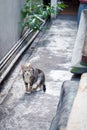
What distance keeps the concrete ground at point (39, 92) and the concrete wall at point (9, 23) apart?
1.11ft

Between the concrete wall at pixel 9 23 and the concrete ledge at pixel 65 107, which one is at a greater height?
the concrete ledge at pixel 65 107

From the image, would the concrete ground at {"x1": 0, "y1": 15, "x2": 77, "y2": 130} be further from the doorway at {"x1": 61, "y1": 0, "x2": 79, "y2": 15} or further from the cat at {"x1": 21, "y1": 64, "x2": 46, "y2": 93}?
the doorway at {"x1": 61, "y1": 0, "x2": 79, "y2": 15}

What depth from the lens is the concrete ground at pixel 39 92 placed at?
2906 millimetres

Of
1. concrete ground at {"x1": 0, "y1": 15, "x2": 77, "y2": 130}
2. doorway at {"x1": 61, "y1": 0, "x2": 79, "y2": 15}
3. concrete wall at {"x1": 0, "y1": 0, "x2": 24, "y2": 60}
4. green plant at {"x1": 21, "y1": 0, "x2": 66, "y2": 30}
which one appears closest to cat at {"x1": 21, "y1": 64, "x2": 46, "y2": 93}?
concrete ground at {"x1": 0, "y1": 15, "x2": 77, "y2": 130}

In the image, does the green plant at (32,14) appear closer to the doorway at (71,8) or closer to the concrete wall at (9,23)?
the concrete wall at (9,23)

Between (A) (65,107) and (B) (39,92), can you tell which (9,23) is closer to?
(B) (39,92)

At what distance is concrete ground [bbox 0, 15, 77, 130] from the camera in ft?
9.53

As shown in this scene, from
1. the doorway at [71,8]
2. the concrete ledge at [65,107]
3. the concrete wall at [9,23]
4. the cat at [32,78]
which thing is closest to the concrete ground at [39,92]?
the cat at [32,78]

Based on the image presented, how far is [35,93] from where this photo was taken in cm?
351

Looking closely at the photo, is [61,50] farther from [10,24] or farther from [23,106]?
[23,106]

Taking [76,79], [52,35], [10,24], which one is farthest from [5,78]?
[52,35]

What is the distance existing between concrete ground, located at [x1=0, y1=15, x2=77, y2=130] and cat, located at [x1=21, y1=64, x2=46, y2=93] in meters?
0.07

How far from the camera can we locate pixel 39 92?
3525 millimetres

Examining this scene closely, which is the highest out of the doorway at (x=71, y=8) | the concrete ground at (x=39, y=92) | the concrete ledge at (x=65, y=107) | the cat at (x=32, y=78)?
the concrete ledge at (x=65, y=107)
